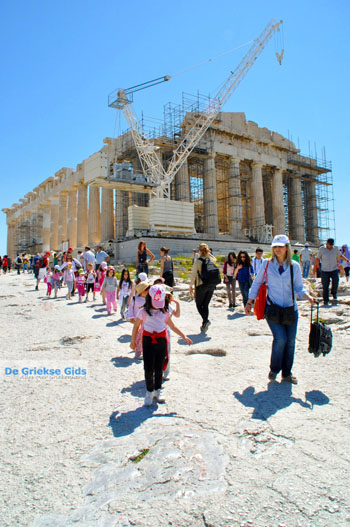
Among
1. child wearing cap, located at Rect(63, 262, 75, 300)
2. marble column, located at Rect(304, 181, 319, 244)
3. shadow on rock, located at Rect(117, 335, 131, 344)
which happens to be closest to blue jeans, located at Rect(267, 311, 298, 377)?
shadow on rock, located at Rect(117, 335, 131, 344)

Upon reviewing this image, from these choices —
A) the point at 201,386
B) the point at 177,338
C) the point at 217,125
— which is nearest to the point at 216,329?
the point at 177,338

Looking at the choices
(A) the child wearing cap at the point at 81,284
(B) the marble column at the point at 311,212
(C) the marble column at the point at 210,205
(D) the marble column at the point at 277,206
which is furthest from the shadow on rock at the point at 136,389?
(B) the marble column at the point at 311,212

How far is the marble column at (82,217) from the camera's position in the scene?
39344 millimetres

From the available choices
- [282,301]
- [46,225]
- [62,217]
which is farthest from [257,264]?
[46,225]

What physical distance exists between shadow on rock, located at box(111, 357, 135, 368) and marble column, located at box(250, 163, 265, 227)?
33559 millimetres

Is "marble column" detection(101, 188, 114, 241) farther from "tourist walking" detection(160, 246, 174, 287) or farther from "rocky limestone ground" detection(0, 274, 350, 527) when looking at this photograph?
"rocky limestone ground" detection(0, 274, 350, 527)

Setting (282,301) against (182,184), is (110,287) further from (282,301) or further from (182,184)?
(182,184)

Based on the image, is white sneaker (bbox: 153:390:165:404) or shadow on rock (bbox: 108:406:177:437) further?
white sneaker (bbox: 153:390:165:404)

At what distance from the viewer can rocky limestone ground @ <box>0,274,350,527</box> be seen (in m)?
2.66

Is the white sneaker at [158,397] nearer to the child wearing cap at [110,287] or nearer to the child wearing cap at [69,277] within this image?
the child wearing cap at [110,287]

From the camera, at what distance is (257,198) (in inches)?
1528

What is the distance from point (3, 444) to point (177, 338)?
4.30 metres

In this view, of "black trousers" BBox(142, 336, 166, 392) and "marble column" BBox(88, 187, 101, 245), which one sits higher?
"marble column" BBox(88, 187, 101, 245)

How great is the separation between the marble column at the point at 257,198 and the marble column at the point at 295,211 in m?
5.56
